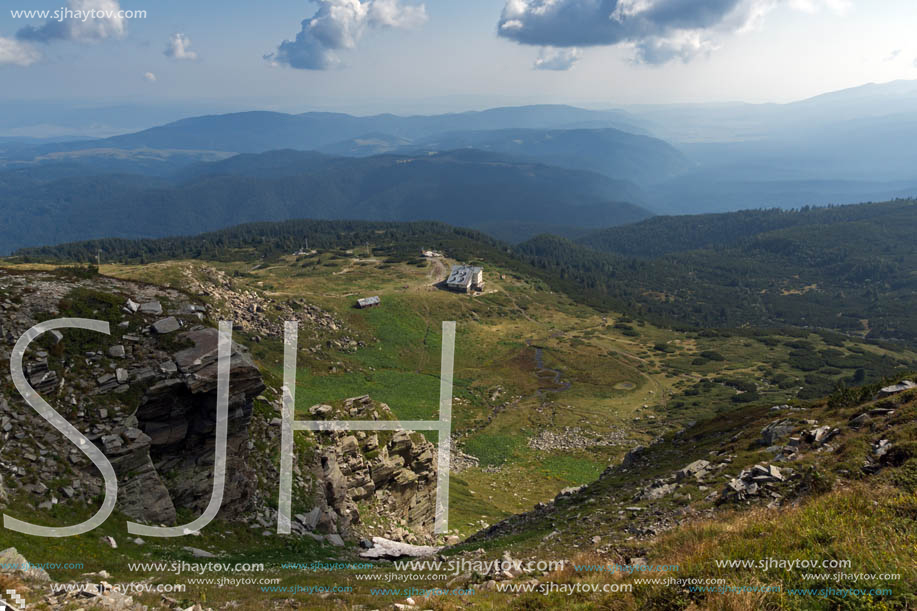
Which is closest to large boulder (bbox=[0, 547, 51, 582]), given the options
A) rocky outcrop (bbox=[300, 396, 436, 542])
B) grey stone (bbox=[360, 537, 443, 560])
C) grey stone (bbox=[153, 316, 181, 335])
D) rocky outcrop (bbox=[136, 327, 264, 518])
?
rocky outcrop (bbox=[136, 327, 264, 518])

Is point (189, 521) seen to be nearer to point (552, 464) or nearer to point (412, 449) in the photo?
point (412, 449)

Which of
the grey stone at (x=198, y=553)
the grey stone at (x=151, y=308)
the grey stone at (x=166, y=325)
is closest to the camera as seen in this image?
the grey stone at (x=198, y=553)

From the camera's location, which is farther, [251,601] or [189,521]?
[189,521]

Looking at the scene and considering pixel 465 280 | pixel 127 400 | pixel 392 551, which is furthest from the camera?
pixel 465 280


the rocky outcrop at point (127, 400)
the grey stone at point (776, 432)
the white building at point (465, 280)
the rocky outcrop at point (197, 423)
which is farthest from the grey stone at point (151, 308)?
the white building at point (465, 280)

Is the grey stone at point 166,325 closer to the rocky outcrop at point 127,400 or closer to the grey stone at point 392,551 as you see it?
the rocky outcrop at point 127,400

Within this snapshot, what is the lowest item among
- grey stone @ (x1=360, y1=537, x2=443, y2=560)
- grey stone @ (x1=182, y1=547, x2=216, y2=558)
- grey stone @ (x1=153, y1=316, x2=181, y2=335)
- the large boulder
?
grey stone @ (x1=360, y1=537, x2=443, y2=560)

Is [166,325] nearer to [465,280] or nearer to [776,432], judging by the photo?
[776,432]

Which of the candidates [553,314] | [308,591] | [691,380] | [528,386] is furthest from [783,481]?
[553,314]

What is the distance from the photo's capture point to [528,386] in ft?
248

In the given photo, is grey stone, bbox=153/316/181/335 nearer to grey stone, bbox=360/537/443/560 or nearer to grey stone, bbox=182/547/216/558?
grey stone, bbox=182/547/216/558

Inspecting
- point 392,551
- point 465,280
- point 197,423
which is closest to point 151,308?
point 197,423

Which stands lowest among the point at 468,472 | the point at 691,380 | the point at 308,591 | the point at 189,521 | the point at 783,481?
the point at 691,380

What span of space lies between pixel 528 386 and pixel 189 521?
63.2m
